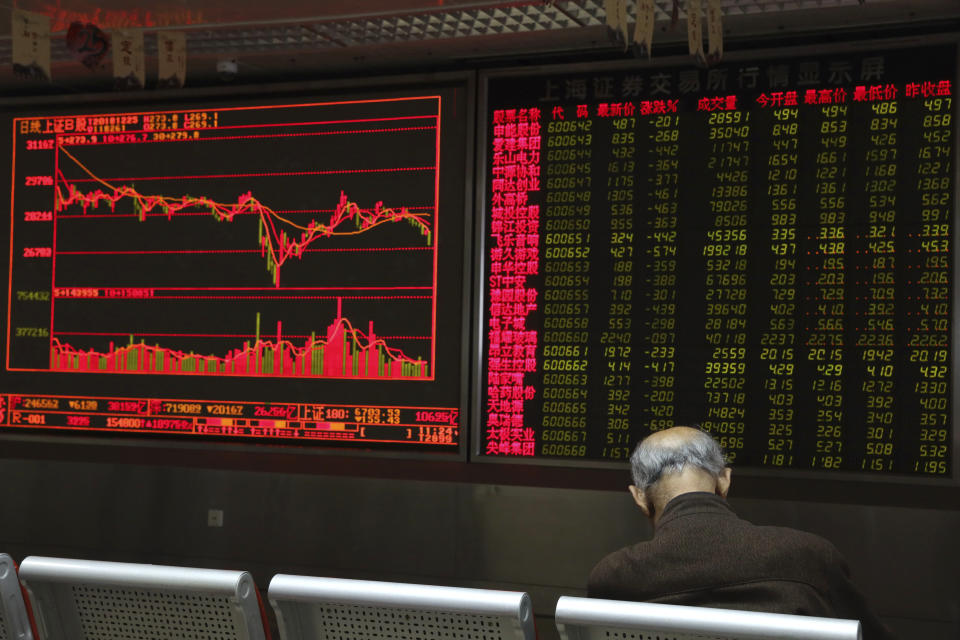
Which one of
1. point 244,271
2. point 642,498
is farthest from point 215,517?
point 642,498

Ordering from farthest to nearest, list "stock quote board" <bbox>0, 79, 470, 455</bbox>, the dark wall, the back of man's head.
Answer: "stock quote board" <bbox>0, 79, 470, 455</bbox>
the dark wall
the back of man's head

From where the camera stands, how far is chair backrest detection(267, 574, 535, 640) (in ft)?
4.48

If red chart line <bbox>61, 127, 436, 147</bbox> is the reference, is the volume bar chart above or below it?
below

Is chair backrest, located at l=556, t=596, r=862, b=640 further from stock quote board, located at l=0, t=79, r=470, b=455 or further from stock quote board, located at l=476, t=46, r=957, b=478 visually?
stock quote board, located at l=0, t=79, r=470, b=455

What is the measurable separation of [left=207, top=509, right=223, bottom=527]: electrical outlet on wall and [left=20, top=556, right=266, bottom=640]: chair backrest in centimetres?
211

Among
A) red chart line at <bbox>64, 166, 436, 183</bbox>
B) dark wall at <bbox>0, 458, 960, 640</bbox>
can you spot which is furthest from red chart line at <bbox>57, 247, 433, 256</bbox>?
dark wall at <bbox>0, 458, 960, 640</bbox>

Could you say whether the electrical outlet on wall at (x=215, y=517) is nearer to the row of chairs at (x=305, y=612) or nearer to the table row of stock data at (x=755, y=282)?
the table row of stock data at (x=755, y=282)

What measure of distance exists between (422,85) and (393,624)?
285 cm

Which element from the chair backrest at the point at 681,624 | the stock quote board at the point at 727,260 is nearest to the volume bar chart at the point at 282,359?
the stock quote board at the point at 727,260

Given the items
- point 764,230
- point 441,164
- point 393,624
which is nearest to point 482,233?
point 441,164

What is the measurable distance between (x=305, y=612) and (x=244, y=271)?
2775 millimetres

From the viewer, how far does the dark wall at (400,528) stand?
10.1ft

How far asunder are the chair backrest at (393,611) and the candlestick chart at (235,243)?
2416 mm

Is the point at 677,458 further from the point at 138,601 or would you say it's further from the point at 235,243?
the point at 235,243
